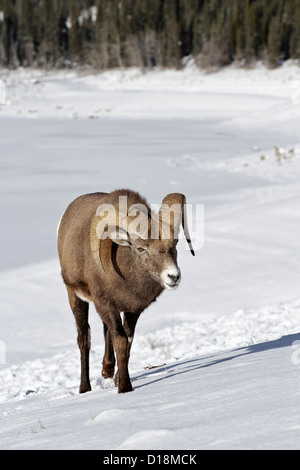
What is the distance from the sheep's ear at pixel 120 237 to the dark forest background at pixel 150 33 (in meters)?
52.5

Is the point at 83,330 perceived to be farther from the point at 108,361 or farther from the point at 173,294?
the point at 173,294

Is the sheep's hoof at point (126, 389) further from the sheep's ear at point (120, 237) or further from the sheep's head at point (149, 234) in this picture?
the sheep's ear at point (120, 237)

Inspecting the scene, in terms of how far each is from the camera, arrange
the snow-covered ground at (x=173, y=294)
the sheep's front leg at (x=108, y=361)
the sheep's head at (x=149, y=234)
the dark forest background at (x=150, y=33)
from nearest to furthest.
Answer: the snow-covered ground at (x=173, y=294), the sheep's head at (x=149, y=234), the sheep's front leg at (x=108, y=361), the dark forest background at (x=150, y=33)

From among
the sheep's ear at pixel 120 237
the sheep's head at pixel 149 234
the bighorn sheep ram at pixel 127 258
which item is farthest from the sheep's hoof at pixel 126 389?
the sheep's ear at pixel 120 237

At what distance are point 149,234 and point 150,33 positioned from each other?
7210cm

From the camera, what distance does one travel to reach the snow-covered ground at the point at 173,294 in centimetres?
306

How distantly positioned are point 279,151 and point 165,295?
39.0ft

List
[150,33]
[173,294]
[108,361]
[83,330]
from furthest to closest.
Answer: [150,33]
[173,294]
[83,330]
[108,361]

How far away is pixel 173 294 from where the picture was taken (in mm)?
9883

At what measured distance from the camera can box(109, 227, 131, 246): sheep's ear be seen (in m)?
4.23

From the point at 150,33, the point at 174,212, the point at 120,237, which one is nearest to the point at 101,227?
the point at 120,237

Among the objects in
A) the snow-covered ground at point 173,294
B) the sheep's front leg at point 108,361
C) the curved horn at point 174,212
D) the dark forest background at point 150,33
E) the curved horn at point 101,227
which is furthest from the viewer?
the dark forest background at point 150,33

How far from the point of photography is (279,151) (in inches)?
813

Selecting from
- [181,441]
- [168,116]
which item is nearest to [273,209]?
[181,441]
